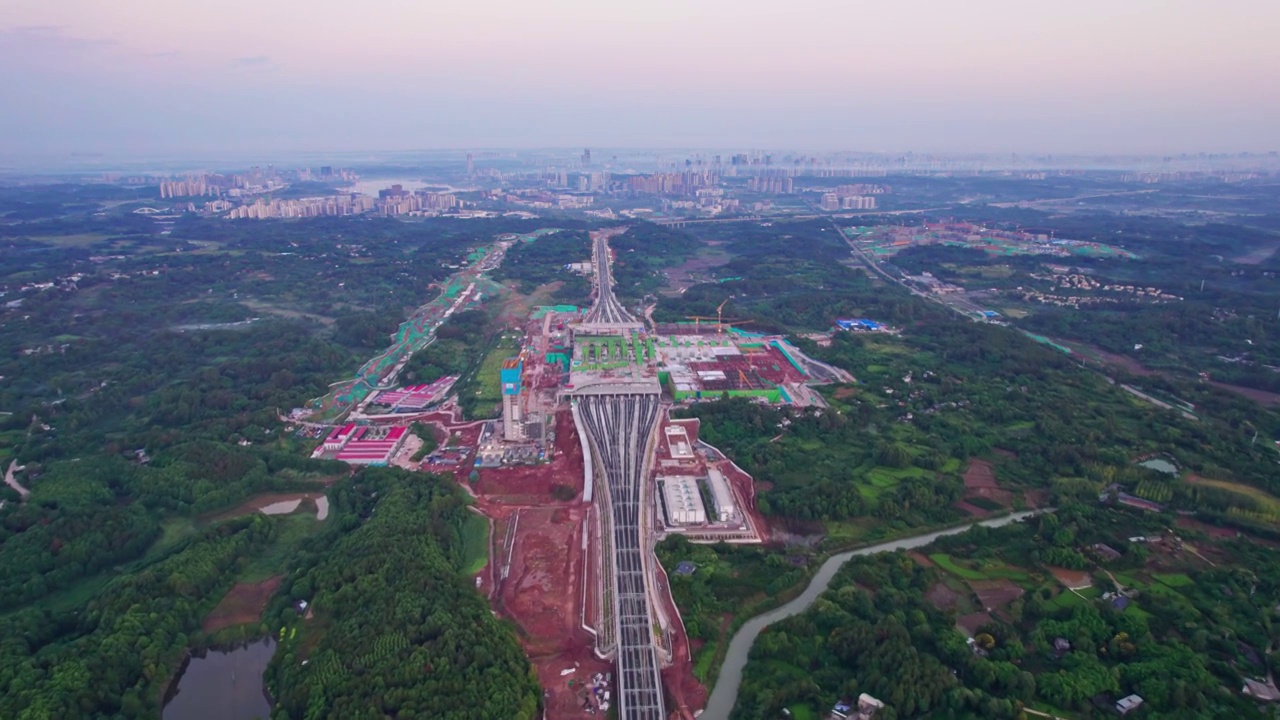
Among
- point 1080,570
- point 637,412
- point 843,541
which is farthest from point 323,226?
point 1080,570

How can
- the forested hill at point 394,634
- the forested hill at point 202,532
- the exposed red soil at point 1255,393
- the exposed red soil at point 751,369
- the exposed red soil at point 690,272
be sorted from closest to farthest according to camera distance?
the forested hill at point 394,634 < the forested hill at point 202,532 < the exposed red soil at point 1255,393 < the exposed red soil at point 751,369 < the exposed red soil at point 690,272

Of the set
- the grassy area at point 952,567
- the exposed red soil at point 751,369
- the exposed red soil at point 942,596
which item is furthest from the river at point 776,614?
the exposed red soil at point 751,369

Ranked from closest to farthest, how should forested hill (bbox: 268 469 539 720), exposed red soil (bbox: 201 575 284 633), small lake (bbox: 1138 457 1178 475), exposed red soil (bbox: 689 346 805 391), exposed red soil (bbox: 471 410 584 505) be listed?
forested hill (bbox: 268 469 539 720), exposed red soil (bbox: 201 575 284 633), exposed red soil (bbox: 471 410 584 505), small lake (bbox: 1138 457 1178 475), exposed red soil (bbox: 689 346 805 391)

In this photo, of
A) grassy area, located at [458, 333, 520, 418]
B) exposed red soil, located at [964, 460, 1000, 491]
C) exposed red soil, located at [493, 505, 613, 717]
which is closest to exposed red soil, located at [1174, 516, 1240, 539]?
exposed red soil, located at [964, 460, 1000, 491]

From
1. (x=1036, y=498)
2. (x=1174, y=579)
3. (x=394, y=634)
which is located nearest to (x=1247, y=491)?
(x=1036, y=498)

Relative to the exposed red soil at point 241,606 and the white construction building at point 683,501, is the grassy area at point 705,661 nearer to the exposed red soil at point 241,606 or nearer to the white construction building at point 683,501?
the white construction building at point 683,501

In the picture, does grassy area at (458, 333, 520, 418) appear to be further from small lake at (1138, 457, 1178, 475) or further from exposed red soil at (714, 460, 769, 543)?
small lake at (1138, 457, 1178, 475)

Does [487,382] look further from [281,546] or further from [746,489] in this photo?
[746,489]
